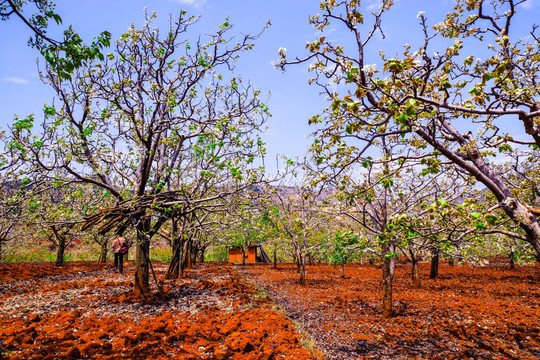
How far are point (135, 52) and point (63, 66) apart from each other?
5864mm

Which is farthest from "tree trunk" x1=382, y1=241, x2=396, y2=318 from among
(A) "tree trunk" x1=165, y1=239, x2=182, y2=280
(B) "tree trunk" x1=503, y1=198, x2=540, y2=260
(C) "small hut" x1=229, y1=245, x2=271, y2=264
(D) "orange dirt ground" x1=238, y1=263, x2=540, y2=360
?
(C) "small hut" x1=229, y1=245, x2=271, y2=264

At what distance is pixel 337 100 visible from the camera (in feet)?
13.6

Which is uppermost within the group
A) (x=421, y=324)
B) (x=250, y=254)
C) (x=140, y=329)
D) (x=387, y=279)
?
(x=387, y=279)

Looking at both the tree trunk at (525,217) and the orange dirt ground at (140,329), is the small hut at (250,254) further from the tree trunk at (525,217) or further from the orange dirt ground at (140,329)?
the tree trunk at (525,217)

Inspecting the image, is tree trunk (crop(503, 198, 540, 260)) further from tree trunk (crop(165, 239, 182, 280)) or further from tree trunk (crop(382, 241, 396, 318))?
tree trunk (crop(165, 239, 182, 280))

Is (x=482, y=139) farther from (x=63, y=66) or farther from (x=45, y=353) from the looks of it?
(x=45, y=353)

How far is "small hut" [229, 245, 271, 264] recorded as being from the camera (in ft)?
144

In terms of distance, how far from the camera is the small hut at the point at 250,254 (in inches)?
1730

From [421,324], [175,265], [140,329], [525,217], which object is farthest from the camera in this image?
[175,265]

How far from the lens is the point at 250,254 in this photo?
149 feet

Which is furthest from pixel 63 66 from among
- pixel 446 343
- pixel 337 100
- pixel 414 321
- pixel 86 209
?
pixel 414 321

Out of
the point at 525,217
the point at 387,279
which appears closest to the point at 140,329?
the point at 525,217

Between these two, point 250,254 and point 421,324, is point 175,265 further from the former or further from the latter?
point 250,254

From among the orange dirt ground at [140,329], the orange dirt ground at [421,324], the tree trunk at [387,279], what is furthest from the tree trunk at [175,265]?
the tree trunk at [387,279]
